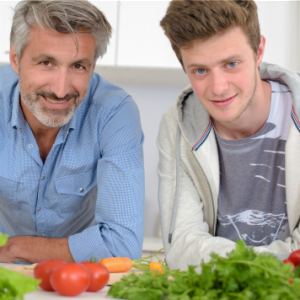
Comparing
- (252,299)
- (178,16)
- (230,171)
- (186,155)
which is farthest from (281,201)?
(252,299)

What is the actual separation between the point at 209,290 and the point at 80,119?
3.48ft

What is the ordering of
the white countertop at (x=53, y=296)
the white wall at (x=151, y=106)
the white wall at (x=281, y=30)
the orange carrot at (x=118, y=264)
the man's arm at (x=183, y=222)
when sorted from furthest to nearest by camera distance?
the white wall at (x=151, y=106)
the white wall at (x=281, y=30)
the man's arm at (x=183, y=222)
the orange carrot at (x=118, y=264)
the white countertop at (x=53, y=296)

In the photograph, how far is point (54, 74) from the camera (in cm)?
128

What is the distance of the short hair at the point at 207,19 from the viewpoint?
1.10m

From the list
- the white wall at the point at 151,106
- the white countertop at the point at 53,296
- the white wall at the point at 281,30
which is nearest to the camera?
the white countertop at the point at 53,296

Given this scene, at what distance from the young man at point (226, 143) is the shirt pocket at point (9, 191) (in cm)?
59

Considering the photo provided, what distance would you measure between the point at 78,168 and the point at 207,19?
2.39ft

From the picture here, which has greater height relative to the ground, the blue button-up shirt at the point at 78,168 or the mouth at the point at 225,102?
the mouth at the point at 225,102

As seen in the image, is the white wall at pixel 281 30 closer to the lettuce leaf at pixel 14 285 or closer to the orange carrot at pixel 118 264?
the orange carrot at pixel 118 264

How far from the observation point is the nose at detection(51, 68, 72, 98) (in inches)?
50.0

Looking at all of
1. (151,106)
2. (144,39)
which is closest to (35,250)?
(144,39)

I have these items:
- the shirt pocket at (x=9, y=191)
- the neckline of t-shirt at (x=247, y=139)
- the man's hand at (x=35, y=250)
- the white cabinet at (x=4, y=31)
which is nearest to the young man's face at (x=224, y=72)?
the neckline of t-shirt at (x=247, y=139)

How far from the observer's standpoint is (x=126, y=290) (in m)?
0.56

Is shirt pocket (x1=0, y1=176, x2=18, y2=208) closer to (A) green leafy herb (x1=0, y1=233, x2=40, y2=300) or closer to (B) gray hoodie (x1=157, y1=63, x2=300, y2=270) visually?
(B) gray hoodie (x1=157, y1=63, x2=300, y2=270)
